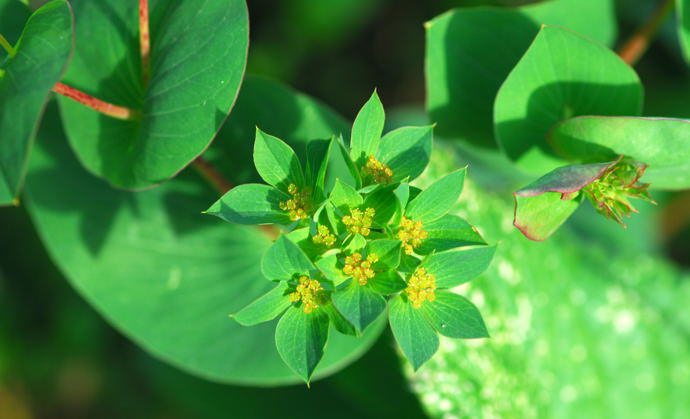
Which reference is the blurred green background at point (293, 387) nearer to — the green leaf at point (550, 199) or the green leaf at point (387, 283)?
the green leaf at point (550, 199)

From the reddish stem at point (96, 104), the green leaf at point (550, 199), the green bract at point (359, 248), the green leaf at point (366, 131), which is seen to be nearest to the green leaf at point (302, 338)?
the green bract at point (359, 248)

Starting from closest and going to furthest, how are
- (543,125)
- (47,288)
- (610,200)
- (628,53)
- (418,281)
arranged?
1. (418,281)
2. (610,200)
3. (543,125)
4. (628,53)
5. (47,288)

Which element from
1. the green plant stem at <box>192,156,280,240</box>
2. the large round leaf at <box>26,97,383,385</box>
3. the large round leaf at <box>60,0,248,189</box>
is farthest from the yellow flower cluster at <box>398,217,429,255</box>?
the large round leaf at <box>26,97,383,385</box>

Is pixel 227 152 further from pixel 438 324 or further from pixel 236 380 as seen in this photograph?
pixel 438 324

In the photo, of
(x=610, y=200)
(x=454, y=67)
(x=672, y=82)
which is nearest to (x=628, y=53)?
(x=454, y=67)

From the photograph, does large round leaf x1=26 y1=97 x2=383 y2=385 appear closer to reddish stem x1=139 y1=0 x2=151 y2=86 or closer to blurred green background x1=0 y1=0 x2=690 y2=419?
reddish stem x1=139 y1=0 x2=151 y2=86

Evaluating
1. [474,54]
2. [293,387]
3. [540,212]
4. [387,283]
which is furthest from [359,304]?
[293,387]
